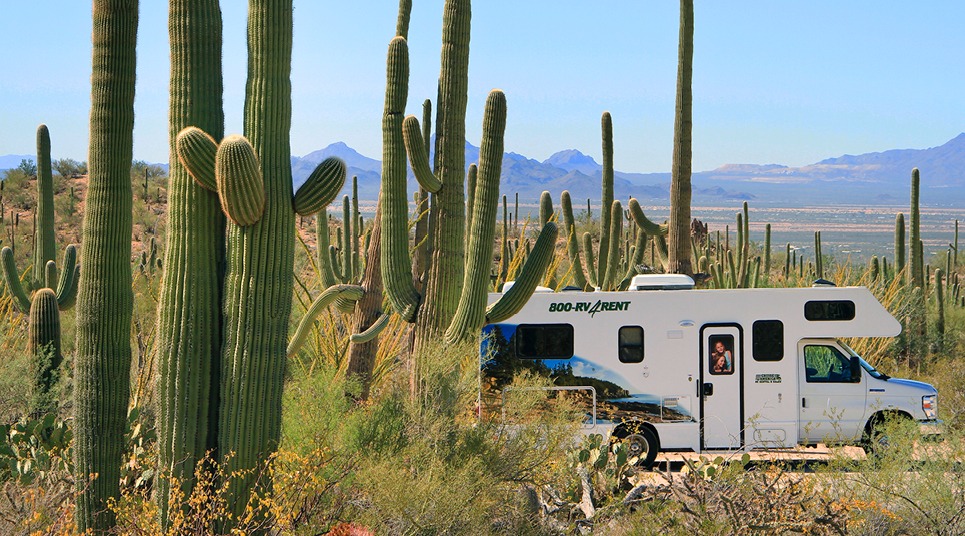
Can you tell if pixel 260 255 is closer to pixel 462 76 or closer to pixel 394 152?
pixel 394 152

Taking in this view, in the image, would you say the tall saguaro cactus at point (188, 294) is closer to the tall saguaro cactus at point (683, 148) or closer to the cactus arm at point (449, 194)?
the cactus arm at point (449, 194)

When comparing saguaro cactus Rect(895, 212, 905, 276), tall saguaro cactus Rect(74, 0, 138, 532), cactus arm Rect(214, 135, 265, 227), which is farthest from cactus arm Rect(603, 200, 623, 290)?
cactus arm Rect(214, 135, 265, 227)

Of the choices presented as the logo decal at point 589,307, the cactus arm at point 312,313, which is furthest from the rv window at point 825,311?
the cactus arm at point 312,313

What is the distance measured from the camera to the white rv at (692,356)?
1458 centimetres

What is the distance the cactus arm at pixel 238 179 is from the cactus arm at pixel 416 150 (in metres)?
3.16

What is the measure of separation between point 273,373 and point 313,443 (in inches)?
35.0

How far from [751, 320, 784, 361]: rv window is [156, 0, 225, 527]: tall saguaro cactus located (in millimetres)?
8157

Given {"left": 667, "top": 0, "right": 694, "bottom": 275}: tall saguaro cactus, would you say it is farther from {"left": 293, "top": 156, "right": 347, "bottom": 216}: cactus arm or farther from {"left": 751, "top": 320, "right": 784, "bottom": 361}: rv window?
{"left": 293, "top": 156, "right": 347, "bottom": 216}: cactus arm

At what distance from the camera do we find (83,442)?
9445 mm

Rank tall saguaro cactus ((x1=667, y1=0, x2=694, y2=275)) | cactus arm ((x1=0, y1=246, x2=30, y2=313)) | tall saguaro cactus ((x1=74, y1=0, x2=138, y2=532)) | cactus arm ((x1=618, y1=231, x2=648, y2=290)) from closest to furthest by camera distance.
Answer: tall saguaro cactus ((x1=74, y1=0, x2=138, y2=532)) < tall saguaro cactus ((x1=667, y1=0, x2=694, y2=275)) < cactus arm ((x1=0, y1=246, x2=30, y2=313)) < cactus arm ((x1=618, y1=231, x2=648, y2=290))

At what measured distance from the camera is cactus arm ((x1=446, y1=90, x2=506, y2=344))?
11.9m

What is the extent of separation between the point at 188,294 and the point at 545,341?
6726 mm

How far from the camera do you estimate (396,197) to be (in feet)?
40.5

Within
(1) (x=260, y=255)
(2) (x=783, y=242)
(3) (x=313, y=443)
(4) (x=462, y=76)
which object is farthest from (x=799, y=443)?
(2) (x=783, y=242)
